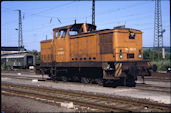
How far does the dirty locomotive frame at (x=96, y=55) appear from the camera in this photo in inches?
481

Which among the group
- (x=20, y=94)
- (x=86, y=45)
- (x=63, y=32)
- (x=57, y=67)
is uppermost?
(x=63, y=32)

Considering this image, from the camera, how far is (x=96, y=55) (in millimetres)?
13266

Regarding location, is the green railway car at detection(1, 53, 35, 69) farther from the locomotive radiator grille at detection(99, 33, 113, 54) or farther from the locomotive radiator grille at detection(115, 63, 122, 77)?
the locomotive radiator grille at detection(115, 63, 122, 77)

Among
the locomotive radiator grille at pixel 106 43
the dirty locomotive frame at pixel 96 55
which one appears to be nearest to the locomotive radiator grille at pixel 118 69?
the dirty locomotive frame at pixel 96 55

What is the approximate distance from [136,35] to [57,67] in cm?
660

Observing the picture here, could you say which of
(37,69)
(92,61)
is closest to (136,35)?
(92,61)

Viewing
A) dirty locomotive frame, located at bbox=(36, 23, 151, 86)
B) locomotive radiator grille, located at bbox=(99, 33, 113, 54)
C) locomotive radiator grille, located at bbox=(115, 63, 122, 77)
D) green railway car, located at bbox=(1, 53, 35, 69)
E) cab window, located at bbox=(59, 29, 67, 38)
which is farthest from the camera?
green railway car, located at bbox=(1, 53, 35, 69)

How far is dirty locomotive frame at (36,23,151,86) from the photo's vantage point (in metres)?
12.2

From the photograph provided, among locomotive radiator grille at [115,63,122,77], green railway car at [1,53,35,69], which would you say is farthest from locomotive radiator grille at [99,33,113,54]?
green railway car at [1,53,35,69]

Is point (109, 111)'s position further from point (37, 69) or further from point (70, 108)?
point (37, 69)

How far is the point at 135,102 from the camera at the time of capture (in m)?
7.63

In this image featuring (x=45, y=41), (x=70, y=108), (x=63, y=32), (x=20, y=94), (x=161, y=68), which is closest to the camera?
(x=70, y=108)

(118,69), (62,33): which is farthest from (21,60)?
(118,69)

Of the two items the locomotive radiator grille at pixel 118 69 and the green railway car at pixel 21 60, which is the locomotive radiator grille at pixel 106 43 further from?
the green railway car at pixel 21 60
